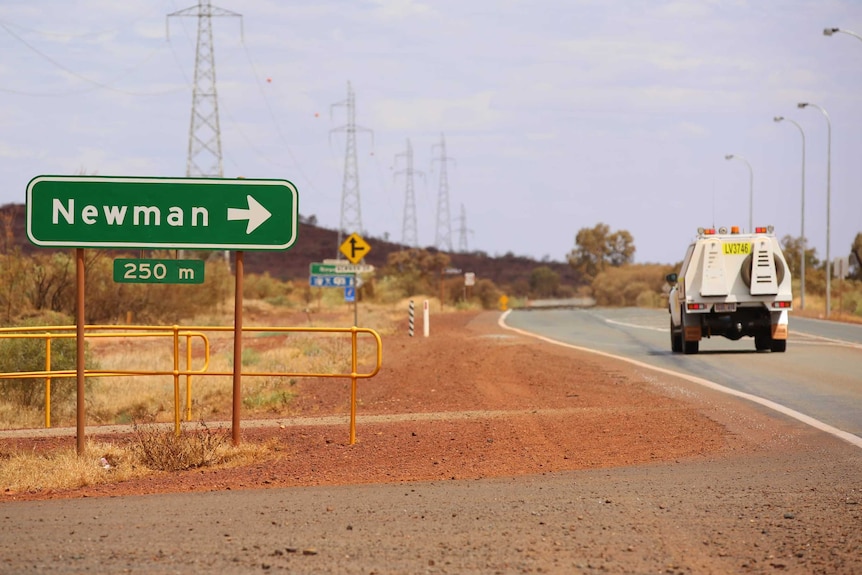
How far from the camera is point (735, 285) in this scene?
2559 centimetres

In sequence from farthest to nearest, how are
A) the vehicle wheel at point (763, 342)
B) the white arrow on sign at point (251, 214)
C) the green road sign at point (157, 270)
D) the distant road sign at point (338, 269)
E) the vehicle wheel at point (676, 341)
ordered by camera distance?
the distant road sign at point (338, 269) < the vehicle wheel at point (676, 341) < the vehicle wheel at point (763, 342) < the green road sign at point (157, 270) < the white arrow on sign at point (251, 214)

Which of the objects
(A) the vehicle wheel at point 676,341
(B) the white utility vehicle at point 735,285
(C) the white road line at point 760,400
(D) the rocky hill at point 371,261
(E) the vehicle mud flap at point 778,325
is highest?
(D) the rocky hill at point 371,261

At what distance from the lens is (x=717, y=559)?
6441 millimetres

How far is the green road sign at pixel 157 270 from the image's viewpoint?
38.3ft

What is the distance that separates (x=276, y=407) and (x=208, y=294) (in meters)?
28.4

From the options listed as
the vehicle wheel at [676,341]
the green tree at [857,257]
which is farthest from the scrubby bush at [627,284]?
the vehicle wheel at [676,341]

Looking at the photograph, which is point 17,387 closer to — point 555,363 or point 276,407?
point 276,407

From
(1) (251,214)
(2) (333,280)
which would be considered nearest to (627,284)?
(2) (333,280)

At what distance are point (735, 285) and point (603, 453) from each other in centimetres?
1508

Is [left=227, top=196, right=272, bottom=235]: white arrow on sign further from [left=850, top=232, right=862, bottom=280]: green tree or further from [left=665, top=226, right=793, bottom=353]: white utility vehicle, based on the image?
[left=850, top=232, right=862, bottom=280]: green tree

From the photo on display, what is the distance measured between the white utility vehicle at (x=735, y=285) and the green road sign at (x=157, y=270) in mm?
16161

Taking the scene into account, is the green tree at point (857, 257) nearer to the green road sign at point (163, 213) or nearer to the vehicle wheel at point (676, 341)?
the vehicle wheel at point (676, 341)

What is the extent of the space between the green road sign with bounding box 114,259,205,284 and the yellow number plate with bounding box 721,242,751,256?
16.5 m

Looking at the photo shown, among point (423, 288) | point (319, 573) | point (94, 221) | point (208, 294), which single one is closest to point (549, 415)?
point (94, 221)
